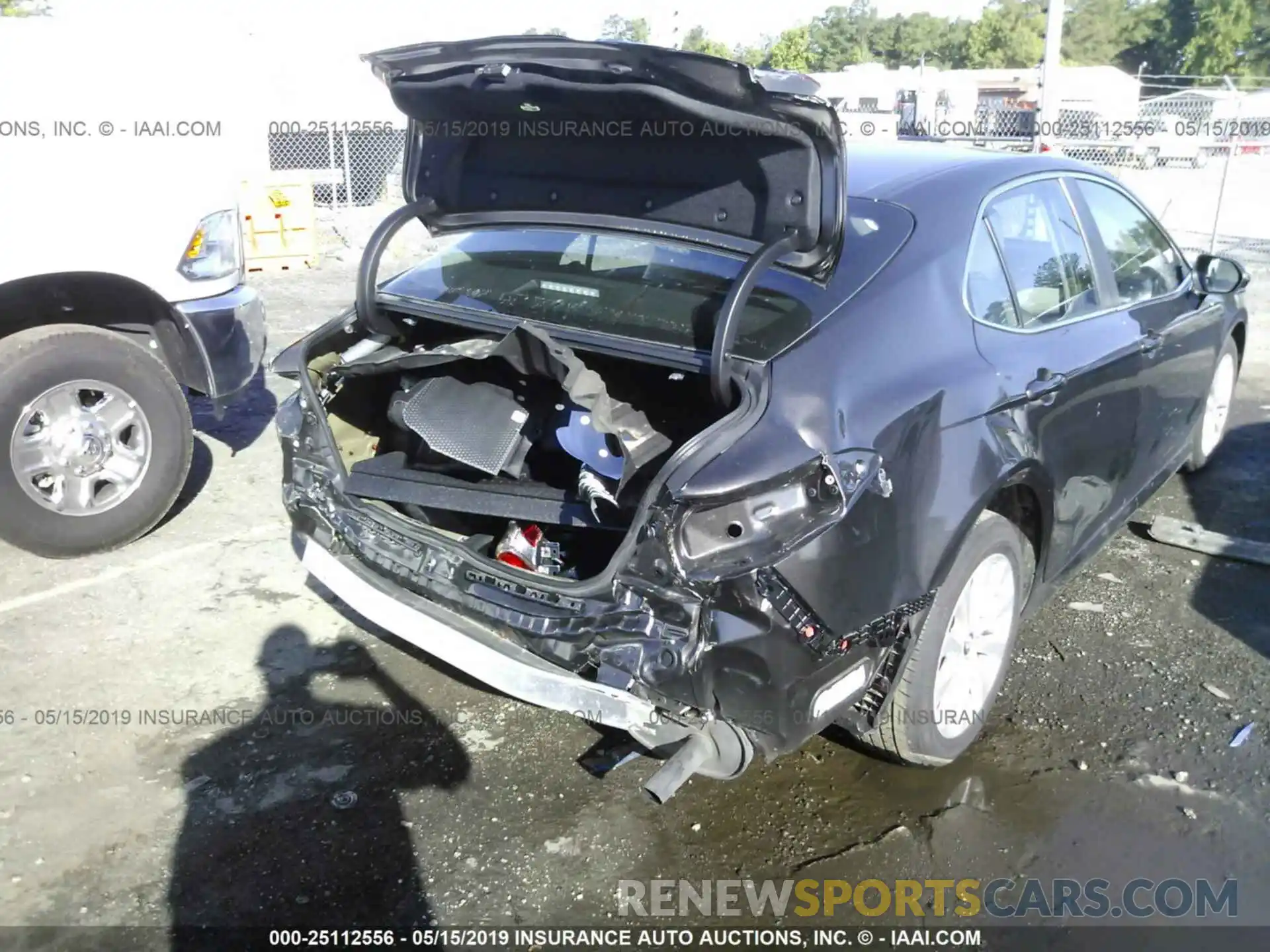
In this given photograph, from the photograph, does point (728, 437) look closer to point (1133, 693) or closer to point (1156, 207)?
point (1133, 693)

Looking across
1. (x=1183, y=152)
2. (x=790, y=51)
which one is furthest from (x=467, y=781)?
(x=790, y=51)

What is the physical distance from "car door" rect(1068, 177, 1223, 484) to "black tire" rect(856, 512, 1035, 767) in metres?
1.23

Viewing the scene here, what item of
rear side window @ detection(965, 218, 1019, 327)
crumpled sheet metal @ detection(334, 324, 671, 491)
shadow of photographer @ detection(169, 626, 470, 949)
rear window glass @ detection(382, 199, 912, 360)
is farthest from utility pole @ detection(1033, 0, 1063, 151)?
shadow of photographer @ detection(169, 626, 470, 949)

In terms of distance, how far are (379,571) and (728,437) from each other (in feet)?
4.35

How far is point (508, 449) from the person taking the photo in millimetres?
3314

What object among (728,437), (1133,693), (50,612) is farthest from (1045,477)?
(50,612)

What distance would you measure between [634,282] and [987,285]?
1084mm

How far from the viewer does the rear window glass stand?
292 centimetres

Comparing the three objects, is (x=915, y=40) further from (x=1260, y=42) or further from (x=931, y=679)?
(x=931, y=679)

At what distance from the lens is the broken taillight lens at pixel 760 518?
2490 millimetres

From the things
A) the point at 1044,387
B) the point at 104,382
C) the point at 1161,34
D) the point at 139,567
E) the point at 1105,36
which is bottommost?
the point at 139,567

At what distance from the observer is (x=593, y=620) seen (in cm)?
272

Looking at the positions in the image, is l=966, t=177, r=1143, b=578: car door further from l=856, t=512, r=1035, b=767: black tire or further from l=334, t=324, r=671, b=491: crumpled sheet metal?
l=334, t=324, r=671, b=491: crumpled sheet metal

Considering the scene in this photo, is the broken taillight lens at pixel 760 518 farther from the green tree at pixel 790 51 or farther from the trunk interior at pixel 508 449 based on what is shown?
the green tree at pixel 790 51
